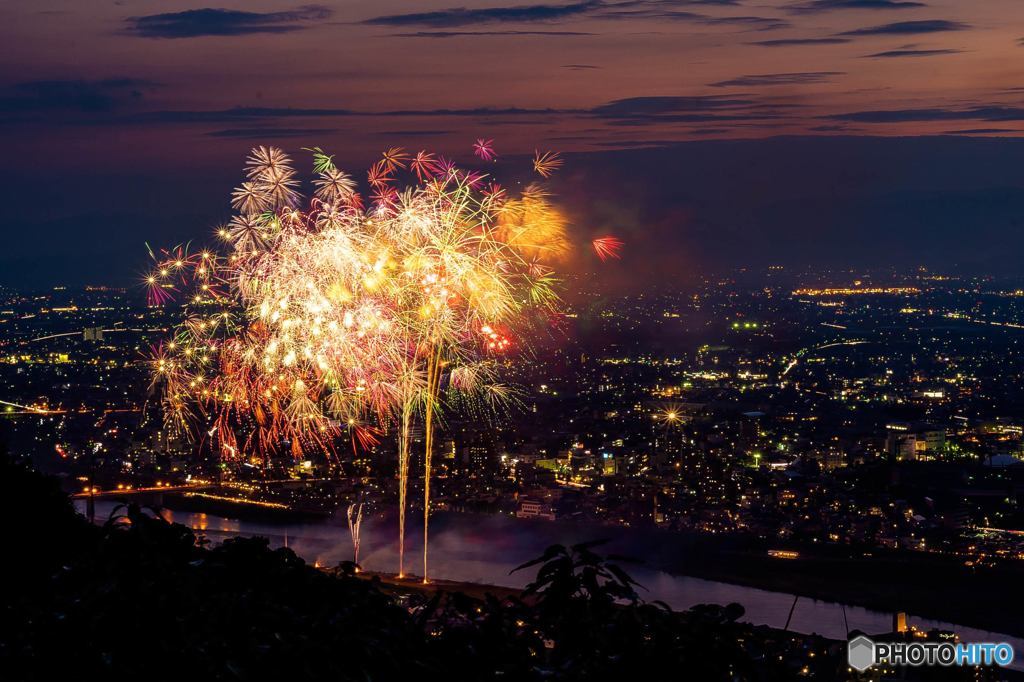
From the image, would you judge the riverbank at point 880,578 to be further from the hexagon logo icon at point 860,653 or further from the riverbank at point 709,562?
the hexagon logo icon at point 860,653

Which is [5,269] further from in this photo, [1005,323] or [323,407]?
[323,407]

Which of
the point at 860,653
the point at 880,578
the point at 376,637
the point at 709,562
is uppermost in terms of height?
the point at 376,637

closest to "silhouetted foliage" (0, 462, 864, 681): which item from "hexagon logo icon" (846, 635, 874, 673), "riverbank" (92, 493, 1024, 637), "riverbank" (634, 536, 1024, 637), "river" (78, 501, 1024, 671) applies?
"hexagon logo icon" (846, 635, 874, 673)

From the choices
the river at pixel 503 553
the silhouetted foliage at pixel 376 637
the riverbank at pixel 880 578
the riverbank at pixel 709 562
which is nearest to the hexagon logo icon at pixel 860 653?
the silhouetted foliage at pixel 376 637

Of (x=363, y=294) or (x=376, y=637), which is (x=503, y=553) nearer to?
(x=363, y=294)

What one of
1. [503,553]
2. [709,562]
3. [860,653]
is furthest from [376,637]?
[709,562]

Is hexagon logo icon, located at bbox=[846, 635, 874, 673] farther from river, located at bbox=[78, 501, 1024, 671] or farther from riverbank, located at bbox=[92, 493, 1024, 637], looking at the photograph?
riverbank, located at bbox=[92, 493, 1024, 637]
